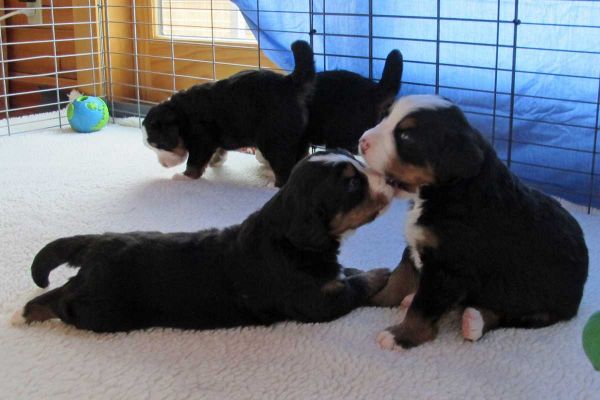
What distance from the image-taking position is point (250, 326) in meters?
1.69

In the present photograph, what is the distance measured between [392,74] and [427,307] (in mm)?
1208

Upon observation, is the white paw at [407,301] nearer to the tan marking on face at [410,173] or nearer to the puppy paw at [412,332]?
the puppy paw at [412,332]

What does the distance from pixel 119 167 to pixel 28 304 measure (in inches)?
56.8

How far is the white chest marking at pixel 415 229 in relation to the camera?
5.33 feet

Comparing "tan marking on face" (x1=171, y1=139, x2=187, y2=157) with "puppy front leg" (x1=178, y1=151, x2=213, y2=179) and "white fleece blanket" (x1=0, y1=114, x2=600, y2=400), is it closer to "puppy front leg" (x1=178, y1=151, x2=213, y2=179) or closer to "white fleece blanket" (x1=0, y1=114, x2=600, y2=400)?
"puppy front leg" (x1=178, y1=151, x2=213, y2=179)

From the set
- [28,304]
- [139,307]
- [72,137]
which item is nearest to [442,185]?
[139,307]

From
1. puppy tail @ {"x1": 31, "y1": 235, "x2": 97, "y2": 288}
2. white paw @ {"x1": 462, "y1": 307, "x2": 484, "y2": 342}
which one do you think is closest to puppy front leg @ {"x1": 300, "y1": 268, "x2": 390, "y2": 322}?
white paw @ {"x1": 462, "y1": 307, "x2": 484, "y2": 342}

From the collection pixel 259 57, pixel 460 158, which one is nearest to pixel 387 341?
pixel 460 158

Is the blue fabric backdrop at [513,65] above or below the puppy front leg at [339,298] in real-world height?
above

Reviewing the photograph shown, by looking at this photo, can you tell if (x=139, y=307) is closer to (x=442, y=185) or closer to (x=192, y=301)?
(x=192, y=301)

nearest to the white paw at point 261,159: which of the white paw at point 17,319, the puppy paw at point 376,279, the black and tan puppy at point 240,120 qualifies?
the black and tan puppy at point 240,120

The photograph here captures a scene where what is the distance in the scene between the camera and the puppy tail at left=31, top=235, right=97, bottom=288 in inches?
67.2

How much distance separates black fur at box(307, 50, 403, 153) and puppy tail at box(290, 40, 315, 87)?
6 cm

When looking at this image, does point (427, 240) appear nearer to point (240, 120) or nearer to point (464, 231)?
point (464, 231)
